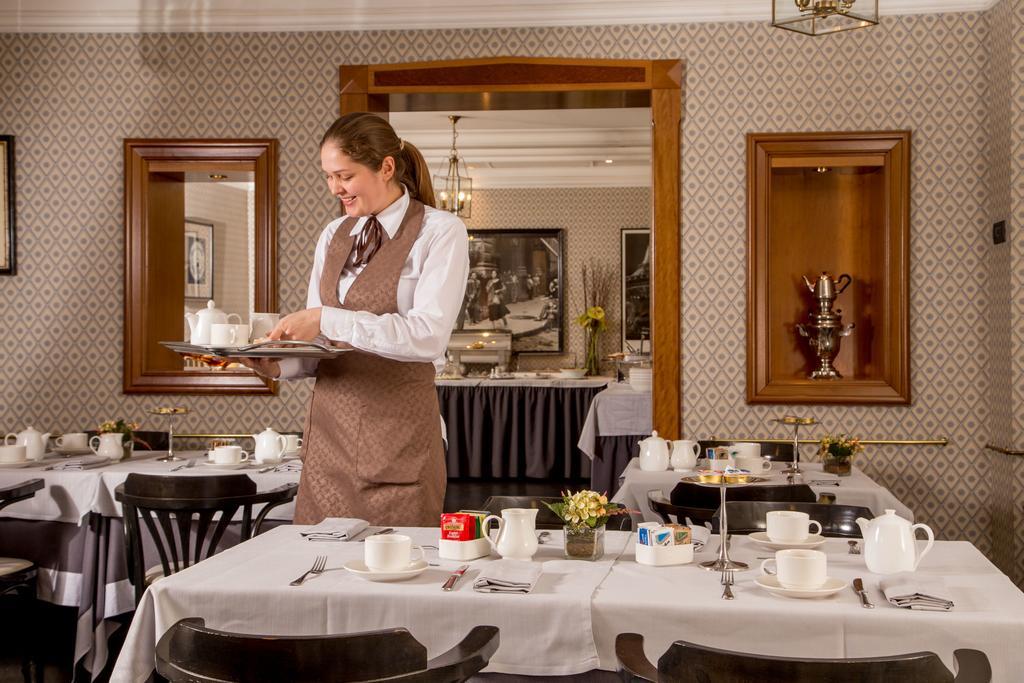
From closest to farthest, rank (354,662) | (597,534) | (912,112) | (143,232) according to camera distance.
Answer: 1. (354,662)
2. (597,534)
3. (912,112)
4. (143,232)

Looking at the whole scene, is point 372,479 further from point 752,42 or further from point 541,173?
point 541,173

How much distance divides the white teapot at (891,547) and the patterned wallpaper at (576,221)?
9.92 metres

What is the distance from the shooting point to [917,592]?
1.90 metres

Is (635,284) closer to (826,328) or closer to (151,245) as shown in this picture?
(826,328)

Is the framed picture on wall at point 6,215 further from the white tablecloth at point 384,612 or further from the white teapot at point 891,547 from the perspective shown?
the white teapot at point 891,547

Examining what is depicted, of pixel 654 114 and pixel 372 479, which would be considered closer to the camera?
pixel 372 479

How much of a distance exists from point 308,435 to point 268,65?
12.4 feet

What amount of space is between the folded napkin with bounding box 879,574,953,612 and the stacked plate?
5.46m

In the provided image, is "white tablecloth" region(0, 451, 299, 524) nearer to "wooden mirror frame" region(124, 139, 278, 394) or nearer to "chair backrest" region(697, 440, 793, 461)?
"wooden mirror frame" region(124, 139, 278, 394)

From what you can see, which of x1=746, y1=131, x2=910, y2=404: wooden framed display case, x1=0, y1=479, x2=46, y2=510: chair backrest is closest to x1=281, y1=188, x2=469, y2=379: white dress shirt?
x1=0, y1=479, x2=46, y2=510: chair backrest

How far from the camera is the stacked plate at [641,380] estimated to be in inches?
297

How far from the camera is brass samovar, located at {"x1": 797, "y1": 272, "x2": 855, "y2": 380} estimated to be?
5.81 meters

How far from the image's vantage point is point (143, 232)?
586 cm

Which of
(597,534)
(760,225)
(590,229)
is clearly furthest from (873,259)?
(590,229)
